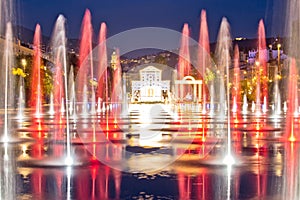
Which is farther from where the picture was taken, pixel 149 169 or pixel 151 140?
pixel 151 140

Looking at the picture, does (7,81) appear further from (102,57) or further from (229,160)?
(229,160)

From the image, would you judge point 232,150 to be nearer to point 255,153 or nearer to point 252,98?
point 255,153

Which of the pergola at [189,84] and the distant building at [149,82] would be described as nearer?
the pergola at [189,84]

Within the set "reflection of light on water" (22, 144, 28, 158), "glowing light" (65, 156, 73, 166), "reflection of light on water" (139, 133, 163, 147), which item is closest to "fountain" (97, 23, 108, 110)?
"reflection of light on water" (139, 133, 163, 147)

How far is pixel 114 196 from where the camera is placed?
884cm

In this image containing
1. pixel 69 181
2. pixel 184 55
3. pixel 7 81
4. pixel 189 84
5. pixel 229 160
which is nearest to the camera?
pixel 69 181

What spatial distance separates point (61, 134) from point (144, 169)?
975cm

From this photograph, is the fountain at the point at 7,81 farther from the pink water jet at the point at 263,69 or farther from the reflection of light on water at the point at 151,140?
the pink water jet at the point at 263,69

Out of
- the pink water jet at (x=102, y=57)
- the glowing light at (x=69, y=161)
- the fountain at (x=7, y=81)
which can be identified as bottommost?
the glowing light at (x=69, y=161)

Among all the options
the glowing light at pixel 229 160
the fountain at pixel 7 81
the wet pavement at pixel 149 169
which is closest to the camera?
the wet pavement at pixel 149 169

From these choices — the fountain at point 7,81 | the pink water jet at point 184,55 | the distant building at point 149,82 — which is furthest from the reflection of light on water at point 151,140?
the distant building at point 149,82

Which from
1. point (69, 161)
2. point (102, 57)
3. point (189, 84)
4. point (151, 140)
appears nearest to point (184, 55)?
point (189, 84)

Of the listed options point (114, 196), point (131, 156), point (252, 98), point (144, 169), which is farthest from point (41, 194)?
point (252, 98)

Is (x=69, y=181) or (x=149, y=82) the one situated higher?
(x=149, y=82)
